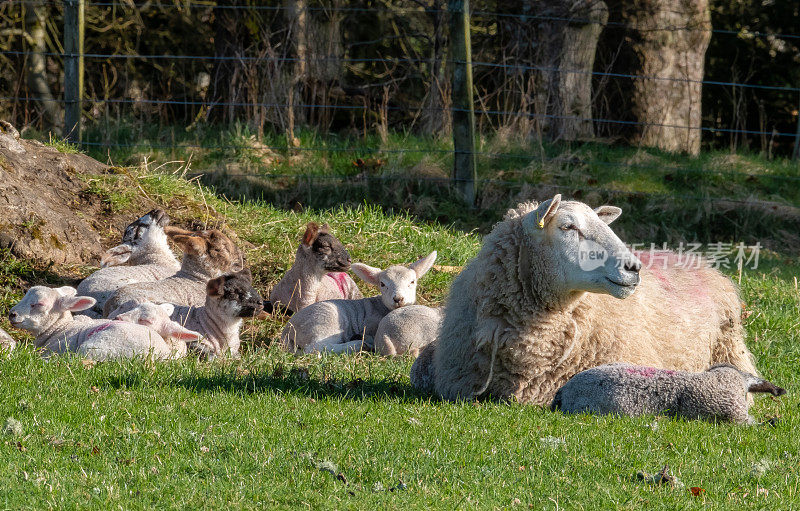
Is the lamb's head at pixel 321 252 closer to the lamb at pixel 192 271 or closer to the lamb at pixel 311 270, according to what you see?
the lamb at pixel 311 270

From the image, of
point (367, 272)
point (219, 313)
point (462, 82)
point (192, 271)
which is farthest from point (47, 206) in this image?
point (462, 82)

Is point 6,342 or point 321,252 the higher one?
point 321,252

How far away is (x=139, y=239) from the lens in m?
8.16

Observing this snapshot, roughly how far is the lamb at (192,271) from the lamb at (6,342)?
894 millimetres

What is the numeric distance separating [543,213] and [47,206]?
492 cm

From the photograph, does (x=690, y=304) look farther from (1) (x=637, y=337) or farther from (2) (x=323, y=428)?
(2) (x=323, y=428)

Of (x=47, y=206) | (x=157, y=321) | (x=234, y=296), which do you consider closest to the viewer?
(x=157, y=321)

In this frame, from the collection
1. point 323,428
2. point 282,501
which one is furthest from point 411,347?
Result: point 282,501

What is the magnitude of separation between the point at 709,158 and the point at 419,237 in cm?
549

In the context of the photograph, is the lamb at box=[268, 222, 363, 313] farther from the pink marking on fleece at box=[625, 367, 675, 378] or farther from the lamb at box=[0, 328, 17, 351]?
the pink marking on fleece at box=[625, 367, 675, 378]

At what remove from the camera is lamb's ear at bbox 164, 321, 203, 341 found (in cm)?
639

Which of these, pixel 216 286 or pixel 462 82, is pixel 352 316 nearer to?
pixel 216 286

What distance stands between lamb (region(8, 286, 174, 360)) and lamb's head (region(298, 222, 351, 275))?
1844 mm

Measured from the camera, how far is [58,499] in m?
3.54
